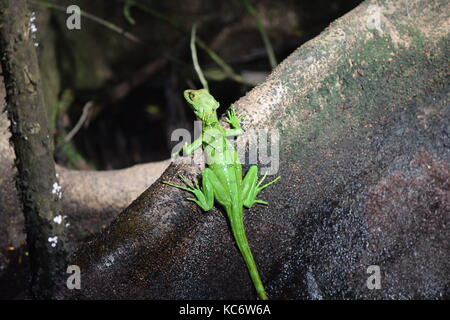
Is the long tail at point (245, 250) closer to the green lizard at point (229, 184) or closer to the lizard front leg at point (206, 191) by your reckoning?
the green lizard at point (229, 184)

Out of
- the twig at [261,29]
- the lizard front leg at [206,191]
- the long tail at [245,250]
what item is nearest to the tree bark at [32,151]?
the lizard front leg at [206,191]

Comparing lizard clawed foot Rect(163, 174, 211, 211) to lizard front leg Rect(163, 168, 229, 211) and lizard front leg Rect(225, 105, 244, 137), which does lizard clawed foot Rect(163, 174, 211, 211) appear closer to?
lizard front leg Rect(163, 168, 229, 211)

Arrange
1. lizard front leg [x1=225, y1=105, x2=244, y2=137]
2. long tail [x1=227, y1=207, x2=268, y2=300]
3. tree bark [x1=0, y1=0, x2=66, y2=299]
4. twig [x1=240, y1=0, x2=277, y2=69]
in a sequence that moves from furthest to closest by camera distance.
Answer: twig [x1=240, y1=0, x2=277, y2=69]
lizard front leg [x1=225, y1=105, x2=244, y2=137]
long tail [x1=227, y1=207, x2=268, y2=300]
tree bark [x1=0, y1=0, x2=66, y2=299]

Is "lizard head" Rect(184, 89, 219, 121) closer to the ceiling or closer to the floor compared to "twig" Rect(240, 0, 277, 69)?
closer to the floor

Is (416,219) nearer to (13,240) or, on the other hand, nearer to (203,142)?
(203,142)

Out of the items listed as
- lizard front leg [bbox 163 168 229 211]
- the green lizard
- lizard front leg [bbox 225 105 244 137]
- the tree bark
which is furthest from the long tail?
the tree bark

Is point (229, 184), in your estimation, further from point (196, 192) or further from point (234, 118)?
point (234, 118)

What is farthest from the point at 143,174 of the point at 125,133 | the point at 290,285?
the point at 125,133
